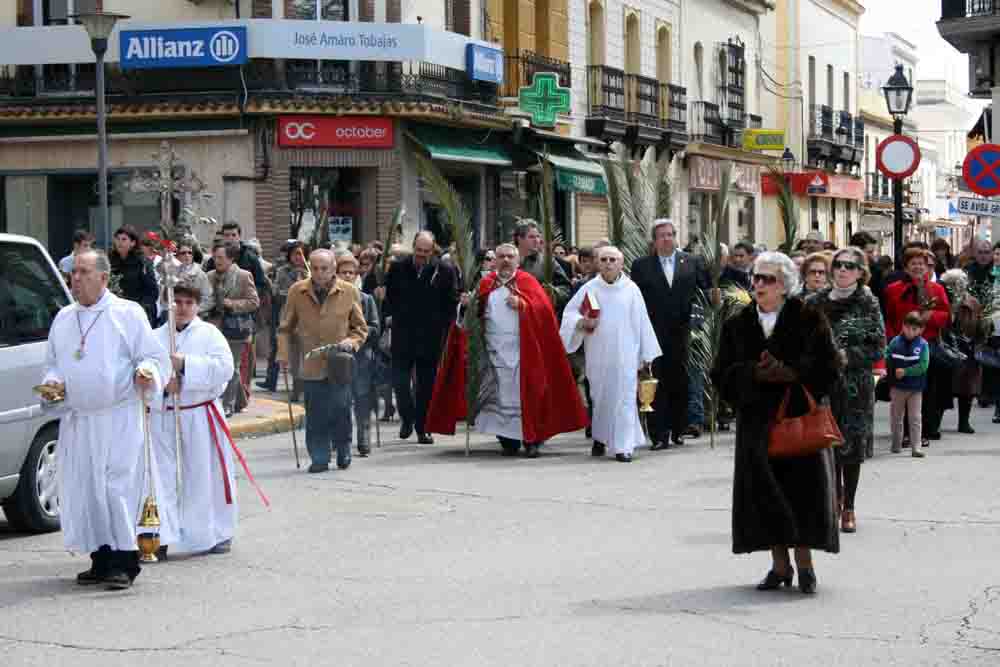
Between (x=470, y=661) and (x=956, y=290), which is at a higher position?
(x=956, y=290)

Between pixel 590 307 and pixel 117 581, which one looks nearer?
pixel 117 581

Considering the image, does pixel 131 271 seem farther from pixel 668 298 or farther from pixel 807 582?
pixel 807 582

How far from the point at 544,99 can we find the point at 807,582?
2634cm

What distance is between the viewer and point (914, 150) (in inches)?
987

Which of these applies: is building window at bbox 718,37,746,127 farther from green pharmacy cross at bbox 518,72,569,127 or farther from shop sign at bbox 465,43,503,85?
shop sign at bbox 465,43,503,85

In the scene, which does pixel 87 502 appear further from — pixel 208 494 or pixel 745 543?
pixel 745 543

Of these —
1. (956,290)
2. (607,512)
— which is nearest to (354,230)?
(956,290)

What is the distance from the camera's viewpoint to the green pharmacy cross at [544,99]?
34.6 m

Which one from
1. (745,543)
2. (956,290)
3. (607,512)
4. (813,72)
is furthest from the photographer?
(813,72)

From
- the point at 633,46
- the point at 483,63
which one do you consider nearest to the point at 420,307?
the point at 483,63

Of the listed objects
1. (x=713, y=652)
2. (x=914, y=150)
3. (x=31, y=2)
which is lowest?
(x=713, y=652)

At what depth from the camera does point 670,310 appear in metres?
16.6

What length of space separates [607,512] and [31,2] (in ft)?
72.7

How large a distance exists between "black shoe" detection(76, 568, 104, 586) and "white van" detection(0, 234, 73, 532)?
1458 millimetres
